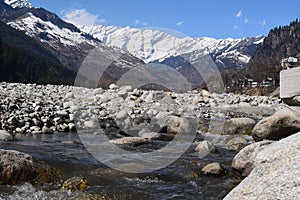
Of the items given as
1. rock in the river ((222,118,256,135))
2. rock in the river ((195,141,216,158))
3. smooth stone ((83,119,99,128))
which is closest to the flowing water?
rock in the river ((195,141,216,158))

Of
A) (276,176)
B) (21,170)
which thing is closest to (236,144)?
(21,170)


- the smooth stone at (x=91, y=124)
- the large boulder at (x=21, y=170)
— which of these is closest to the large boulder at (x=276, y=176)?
the large boulder at (x=21, y=170)

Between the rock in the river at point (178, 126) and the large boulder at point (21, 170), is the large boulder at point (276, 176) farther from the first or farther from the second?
the rock in the river at point (178, 126)

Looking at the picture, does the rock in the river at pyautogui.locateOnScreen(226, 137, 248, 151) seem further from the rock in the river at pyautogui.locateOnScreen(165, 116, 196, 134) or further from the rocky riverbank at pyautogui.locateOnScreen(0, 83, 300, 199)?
the rock in the river at pyautogui.locateOnScreen(165, 116, 196, 134)

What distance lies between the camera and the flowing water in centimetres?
646

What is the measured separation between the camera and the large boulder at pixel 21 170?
22.4 ft

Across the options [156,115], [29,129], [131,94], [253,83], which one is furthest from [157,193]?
[253,83]

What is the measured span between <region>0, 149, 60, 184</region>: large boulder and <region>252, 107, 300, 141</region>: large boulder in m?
7.51

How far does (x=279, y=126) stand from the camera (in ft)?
37.4

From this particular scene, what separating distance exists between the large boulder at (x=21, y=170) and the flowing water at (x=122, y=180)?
232mm

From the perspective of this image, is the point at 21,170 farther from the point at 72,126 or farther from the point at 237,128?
the point at 237,128

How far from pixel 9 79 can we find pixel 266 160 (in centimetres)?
5846

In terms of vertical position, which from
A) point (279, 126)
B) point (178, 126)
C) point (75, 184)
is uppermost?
point (279, 126)

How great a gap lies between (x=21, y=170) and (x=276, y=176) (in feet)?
17.5
